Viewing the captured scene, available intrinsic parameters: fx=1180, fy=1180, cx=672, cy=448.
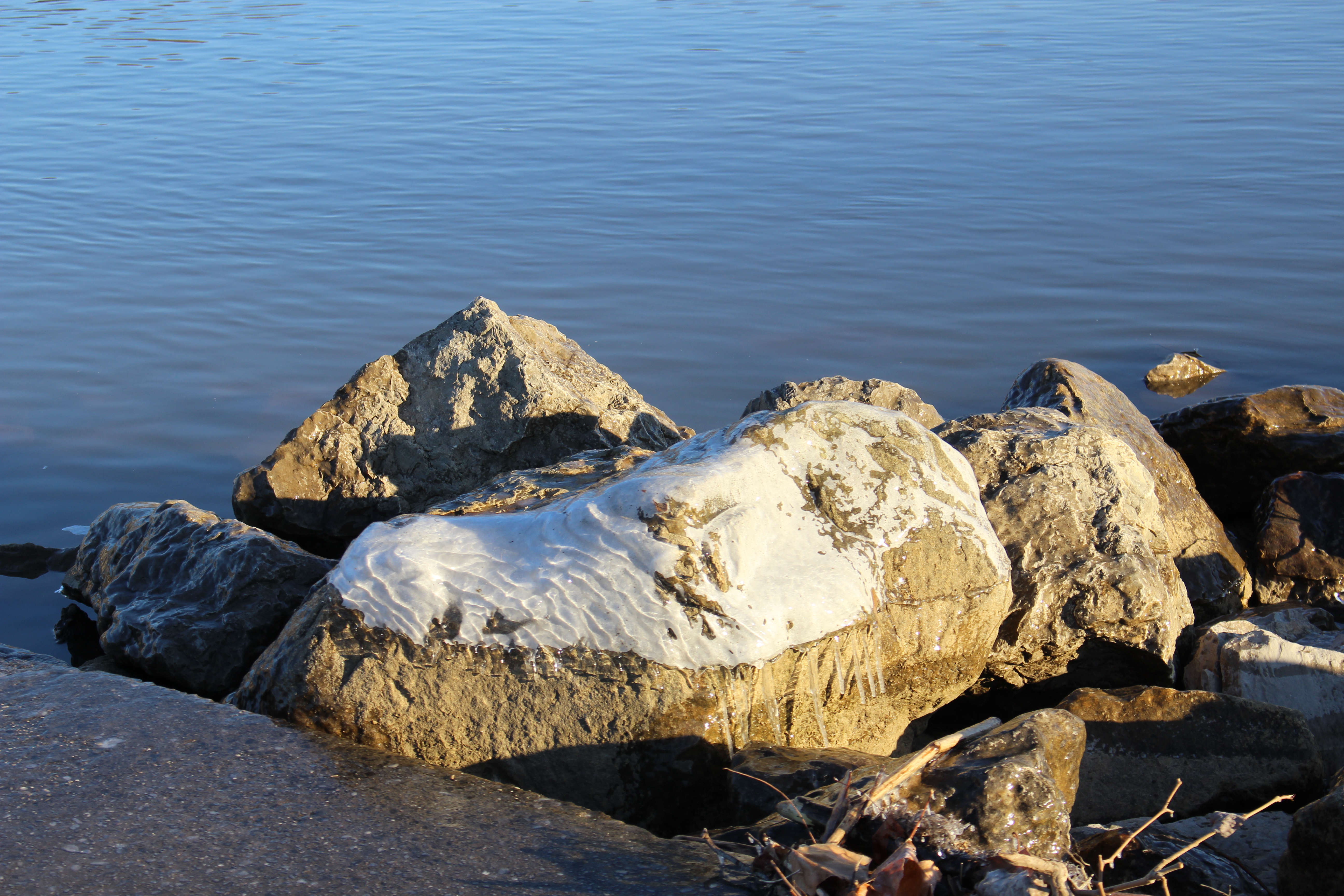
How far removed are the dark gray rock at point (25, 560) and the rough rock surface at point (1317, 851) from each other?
5201mm

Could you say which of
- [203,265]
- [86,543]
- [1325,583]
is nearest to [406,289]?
[203,265]

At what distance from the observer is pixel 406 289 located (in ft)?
30.5

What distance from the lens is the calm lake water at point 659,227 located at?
25.5ft

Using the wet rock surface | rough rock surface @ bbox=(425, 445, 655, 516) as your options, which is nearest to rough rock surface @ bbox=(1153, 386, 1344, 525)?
rough rock surface @ bbox=(425, 445, 655, 516)

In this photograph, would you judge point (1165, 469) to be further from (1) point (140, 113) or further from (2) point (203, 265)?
(1) point (140, 113)

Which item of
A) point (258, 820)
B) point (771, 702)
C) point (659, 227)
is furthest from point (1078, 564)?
point (659, 227)

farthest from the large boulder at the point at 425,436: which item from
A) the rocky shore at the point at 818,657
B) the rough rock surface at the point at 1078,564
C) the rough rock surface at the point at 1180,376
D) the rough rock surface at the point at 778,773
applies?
the rough rock surface at the point at 1180,376

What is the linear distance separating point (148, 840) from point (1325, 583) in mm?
4477

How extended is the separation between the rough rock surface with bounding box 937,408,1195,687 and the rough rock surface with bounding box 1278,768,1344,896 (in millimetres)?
1230

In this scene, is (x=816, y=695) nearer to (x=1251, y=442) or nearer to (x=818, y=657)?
(x=818, y=657)

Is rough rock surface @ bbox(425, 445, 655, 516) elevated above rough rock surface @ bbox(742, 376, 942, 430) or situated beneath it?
situated beneath

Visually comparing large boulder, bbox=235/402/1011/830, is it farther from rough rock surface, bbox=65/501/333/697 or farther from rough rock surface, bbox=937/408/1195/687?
rough rock surface, bbox=65/501/333/697

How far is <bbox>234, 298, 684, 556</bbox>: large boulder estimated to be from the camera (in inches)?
200

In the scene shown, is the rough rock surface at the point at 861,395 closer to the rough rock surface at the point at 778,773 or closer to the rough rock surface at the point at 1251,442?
the rough rock surface at the point at 1251,442
